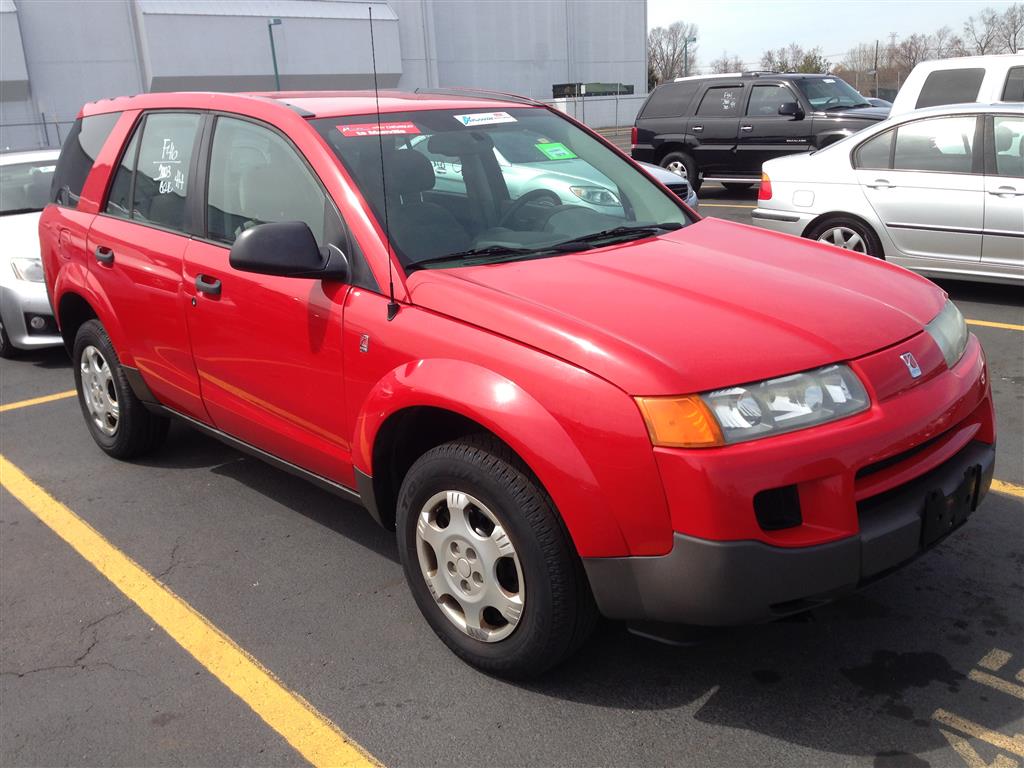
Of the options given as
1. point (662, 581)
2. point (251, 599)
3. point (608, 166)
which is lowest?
point (251, 599)

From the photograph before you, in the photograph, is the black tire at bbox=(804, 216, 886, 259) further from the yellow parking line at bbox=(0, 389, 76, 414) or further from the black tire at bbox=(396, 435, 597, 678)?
the yellow parking line at bbox=(0, 389, 76, 414)

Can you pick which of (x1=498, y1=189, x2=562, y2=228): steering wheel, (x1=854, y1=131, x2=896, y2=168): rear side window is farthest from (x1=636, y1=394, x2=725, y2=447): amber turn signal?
(x1=854, y1=131, x2=896, y2=168): rear side window

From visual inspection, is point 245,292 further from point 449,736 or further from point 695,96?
point 695,96

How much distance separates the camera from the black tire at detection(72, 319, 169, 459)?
15.4 feet

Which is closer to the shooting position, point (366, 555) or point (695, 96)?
point (366, 555)

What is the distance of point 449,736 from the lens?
108 inches

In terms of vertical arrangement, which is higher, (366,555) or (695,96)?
(695,96)

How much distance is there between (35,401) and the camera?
6.38 metres

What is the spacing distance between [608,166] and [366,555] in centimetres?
196

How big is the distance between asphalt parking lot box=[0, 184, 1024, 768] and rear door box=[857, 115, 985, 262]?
11.8ft

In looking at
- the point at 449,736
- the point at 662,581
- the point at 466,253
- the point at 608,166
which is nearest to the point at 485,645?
the point at 449,736

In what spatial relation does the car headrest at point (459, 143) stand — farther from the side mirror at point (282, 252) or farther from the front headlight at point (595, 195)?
the side mirror at point (282, 252)

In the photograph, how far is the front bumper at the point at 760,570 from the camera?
2410mm

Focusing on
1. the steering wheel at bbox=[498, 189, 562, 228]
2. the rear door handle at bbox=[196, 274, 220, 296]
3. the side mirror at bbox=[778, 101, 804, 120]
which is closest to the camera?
the steering wheel at bbox=[498, 189, 562, 228]
